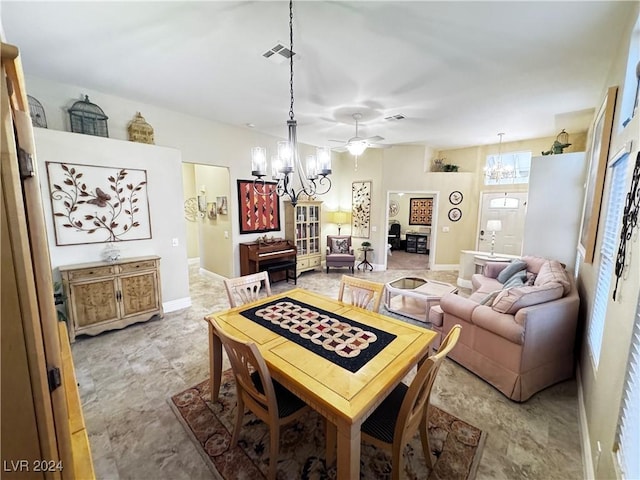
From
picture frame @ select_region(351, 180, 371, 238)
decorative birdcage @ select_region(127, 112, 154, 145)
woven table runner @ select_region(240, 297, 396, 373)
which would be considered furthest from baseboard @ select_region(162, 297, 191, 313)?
picture frame @ select_region(351, 180, 371, 238)

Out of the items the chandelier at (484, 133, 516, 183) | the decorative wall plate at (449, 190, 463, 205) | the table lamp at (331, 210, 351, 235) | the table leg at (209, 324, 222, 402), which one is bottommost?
the table leg at (209, 324, 222, 402)

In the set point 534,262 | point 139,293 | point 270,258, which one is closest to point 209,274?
point 270,258

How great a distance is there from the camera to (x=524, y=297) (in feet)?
7.47

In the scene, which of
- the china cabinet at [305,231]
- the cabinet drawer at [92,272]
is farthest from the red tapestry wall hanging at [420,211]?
the cabinet drawer at [92,272]

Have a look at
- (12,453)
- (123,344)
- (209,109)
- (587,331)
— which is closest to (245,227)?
(209,109)

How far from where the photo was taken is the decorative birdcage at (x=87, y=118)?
10.7 ft

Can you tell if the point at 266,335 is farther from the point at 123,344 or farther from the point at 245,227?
the point at 245,227

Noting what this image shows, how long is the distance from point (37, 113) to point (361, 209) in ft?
19.8

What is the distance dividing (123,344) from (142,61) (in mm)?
3185

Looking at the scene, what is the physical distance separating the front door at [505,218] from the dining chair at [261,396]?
628 centimetres

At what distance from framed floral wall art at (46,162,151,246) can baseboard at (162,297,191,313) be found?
110 cm

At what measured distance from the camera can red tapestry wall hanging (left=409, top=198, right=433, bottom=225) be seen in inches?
363

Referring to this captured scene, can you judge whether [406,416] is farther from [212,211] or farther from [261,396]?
[212,211]

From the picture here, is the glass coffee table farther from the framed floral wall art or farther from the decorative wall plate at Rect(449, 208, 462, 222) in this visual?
the framed floral wall art
